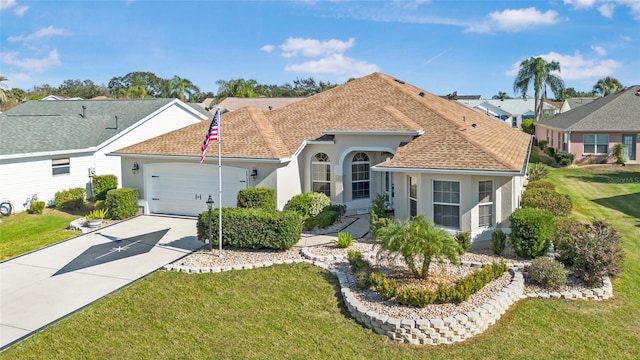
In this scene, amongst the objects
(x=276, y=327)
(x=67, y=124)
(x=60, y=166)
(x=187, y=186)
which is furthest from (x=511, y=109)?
(x=276, y=327)

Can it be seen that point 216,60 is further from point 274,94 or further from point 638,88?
point 274,94

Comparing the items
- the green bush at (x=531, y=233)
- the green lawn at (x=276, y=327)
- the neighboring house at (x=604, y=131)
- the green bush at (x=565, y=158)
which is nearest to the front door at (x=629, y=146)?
the neighboring house at (x=604, y=131)

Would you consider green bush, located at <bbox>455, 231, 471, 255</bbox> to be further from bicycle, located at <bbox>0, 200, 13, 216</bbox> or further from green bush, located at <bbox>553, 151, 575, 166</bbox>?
green bush, located at <bbox>553, 151, 575, 166</bbox>

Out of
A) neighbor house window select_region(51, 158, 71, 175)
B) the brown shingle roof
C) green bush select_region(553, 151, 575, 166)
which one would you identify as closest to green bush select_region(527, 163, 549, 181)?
the brown shingle roof

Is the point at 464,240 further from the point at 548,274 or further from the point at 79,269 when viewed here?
the point at 79,269

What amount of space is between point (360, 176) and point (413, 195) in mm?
4139

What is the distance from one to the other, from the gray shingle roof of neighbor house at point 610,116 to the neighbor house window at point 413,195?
2553cm

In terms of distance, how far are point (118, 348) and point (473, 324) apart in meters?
6.85

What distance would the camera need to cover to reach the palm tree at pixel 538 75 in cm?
5678

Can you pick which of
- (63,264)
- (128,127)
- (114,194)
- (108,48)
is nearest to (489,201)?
(63,264)

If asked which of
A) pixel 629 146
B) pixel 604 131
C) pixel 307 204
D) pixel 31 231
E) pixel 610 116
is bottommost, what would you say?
pixel 31 231

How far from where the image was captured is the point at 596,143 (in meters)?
35.1

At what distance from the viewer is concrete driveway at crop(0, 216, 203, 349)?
9.84 m

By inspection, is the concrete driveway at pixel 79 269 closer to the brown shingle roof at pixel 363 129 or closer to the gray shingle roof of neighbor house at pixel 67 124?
the brown shingle roof at pixel 363 129
